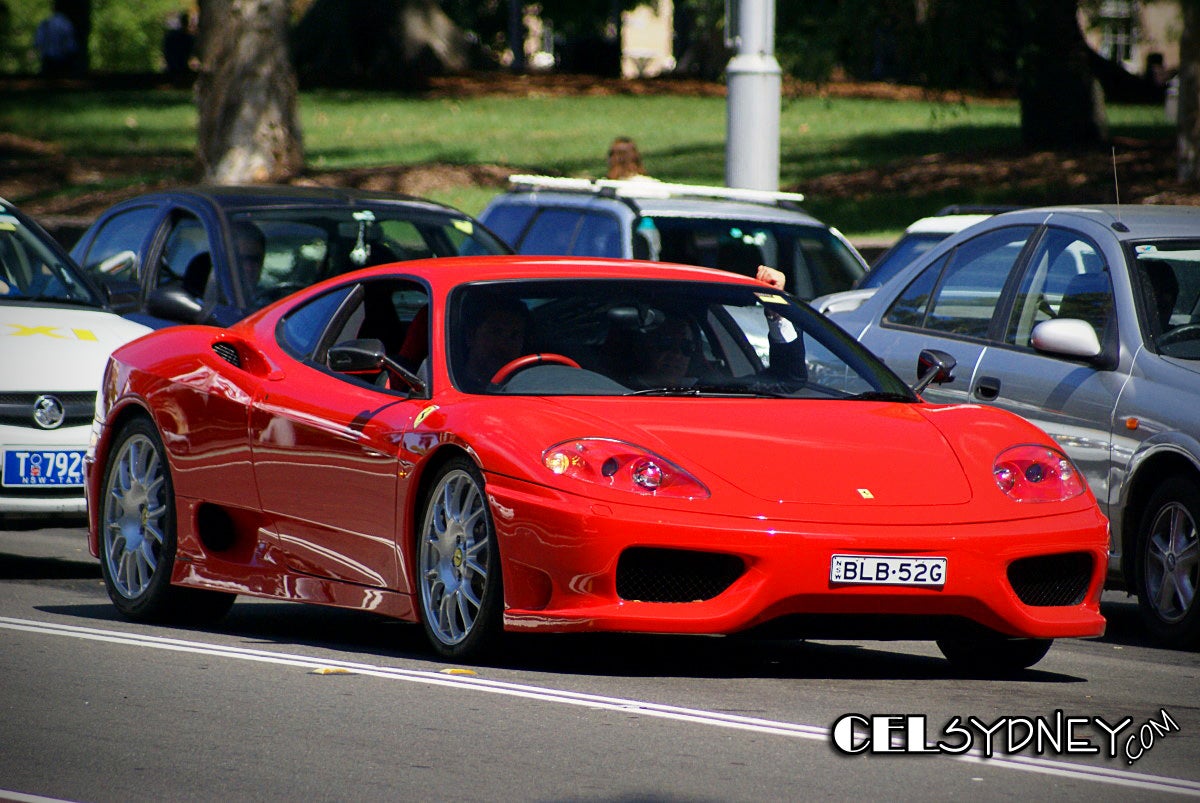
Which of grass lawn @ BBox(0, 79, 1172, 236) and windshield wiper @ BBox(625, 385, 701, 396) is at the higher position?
windshield wiper @ BBox(625, 385, 701, 396)

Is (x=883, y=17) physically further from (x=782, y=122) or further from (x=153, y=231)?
(x=153, y=231)

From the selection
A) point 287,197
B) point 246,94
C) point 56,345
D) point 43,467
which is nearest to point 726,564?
point 43,467

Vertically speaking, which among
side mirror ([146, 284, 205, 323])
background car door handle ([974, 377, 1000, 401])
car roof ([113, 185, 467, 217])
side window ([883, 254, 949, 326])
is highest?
car roof ([113, 185, 467, 217])

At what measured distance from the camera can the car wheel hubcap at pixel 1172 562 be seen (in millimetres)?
8055

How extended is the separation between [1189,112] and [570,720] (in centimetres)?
2111

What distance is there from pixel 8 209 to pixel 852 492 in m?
6.64

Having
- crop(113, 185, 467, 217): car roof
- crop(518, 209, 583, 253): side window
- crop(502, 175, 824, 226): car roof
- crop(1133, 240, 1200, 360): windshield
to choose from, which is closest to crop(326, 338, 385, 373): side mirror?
crop(1133, 240, 1200, 360): windshield

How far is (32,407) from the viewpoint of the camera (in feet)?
32.8

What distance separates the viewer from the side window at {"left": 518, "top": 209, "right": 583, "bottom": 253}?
14117 millimetres

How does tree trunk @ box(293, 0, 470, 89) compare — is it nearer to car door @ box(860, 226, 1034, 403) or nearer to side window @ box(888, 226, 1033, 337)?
car door @ box(860, 226, 1034, 403)

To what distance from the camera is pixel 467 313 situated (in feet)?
25.1

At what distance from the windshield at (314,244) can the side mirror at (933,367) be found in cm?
498

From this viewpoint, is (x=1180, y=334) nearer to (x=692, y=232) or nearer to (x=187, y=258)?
(x=692, y=232)

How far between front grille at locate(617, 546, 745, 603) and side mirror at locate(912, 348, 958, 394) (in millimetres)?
1579
